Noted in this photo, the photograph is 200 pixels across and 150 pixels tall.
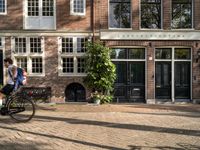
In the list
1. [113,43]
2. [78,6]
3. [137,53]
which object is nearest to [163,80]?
[137,53]

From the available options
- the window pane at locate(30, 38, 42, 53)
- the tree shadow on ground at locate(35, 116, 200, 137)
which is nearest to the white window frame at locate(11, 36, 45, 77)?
the window pane at locate(30, 38, 42, 53)

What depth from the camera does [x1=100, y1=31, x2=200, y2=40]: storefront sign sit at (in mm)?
22156

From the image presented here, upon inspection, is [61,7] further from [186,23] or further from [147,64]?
[186,23]

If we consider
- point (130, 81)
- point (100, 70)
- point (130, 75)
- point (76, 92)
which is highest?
point (100, 70)

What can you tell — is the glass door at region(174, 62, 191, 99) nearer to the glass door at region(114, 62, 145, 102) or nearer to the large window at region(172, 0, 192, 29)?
the glass door at region(114, 62, 145, 102)

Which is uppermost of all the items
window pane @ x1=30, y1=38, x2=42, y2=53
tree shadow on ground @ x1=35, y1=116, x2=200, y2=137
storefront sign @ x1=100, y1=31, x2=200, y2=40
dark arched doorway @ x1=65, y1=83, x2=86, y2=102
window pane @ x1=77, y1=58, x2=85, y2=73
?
storefront sign @ x1=100, y1=31, x2=200, y2=40

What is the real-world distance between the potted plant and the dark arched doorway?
4.84 feet

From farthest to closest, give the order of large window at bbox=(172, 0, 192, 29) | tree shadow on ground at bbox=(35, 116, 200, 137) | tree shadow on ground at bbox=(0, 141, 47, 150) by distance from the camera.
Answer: large window at bbox=(172, 0, 192, 29) → tree shadow on ground at bbox=(35, 116, 200, 137) → tree shadow on ground at bbox=(0, 141, 47, 150)

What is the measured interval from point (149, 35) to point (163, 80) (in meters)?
2.69

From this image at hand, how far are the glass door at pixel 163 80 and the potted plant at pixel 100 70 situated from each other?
119 inches

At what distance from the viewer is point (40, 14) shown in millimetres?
22328

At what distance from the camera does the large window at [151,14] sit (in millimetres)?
22625

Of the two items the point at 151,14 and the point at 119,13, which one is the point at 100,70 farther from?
the point at 151,14

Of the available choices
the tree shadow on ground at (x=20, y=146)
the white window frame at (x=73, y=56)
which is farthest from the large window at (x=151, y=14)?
the tree shadow on ground at (x=20, y=146)
